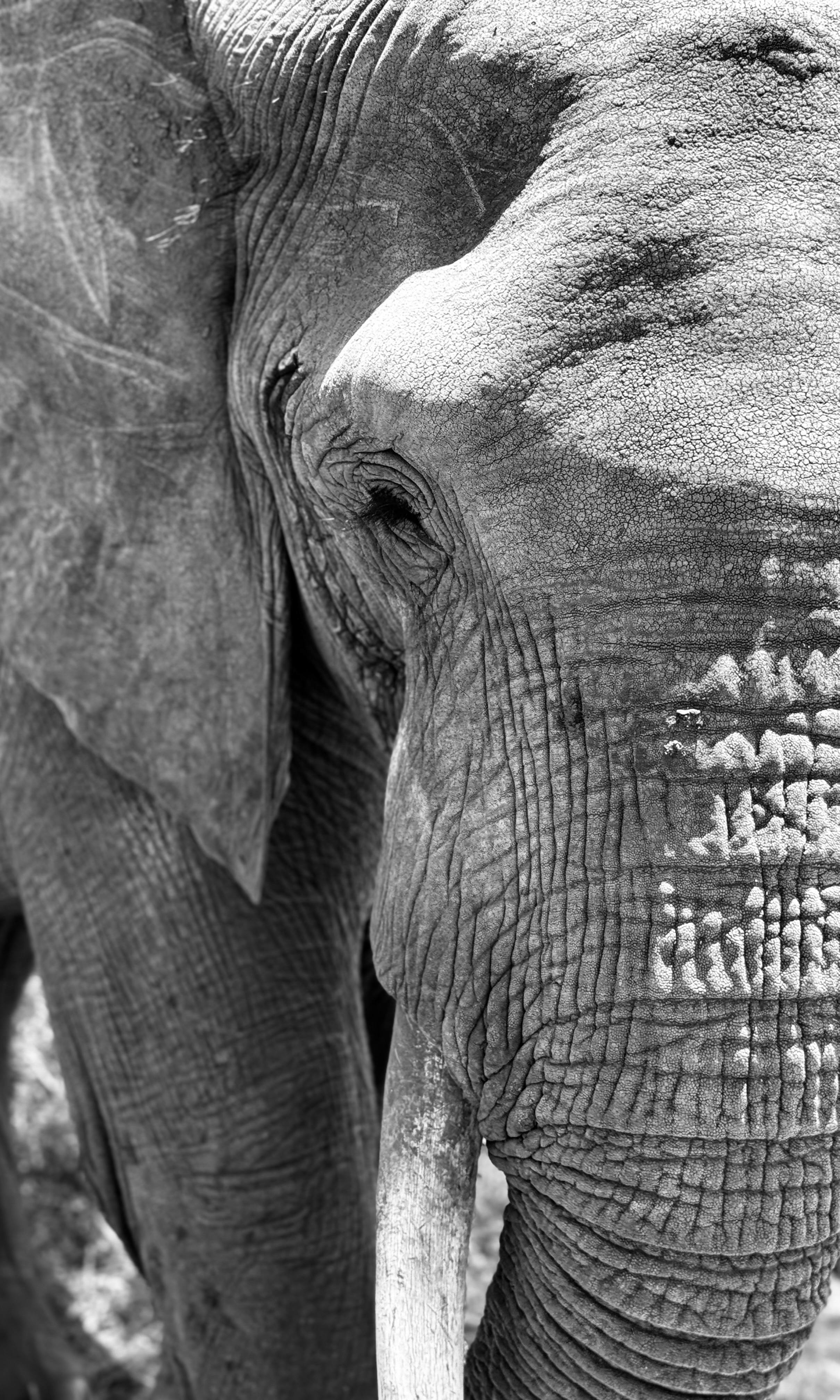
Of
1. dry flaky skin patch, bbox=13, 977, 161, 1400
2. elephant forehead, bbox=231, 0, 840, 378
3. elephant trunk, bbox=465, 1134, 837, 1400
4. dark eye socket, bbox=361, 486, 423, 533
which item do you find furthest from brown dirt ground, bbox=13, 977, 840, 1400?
elephant forehead, bbox=231, 0, 840, 378

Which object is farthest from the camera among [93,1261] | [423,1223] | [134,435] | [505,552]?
[93,1261]

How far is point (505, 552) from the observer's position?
1.41 m

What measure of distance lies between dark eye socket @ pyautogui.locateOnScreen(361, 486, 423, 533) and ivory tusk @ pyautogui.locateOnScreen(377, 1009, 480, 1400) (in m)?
0.42

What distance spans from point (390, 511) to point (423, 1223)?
1.92 ft

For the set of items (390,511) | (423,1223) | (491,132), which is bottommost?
(423,1223)

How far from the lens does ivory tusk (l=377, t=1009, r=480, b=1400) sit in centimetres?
147

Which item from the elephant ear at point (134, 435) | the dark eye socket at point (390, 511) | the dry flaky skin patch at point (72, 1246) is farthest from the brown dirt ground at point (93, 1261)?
the dark eye socket at point (390, 511)

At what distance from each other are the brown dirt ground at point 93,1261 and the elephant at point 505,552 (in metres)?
1.33

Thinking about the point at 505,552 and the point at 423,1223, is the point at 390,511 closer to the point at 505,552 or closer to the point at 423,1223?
the point at 505,552

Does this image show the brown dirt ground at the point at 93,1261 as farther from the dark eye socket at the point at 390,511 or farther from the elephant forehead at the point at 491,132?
the elephant forehead at the point at 491,132

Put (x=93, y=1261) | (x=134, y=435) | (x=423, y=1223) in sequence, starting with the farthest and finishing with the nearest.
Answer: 1. (x=93, y=1261)
2. (x=134, y=435)
3. (x=423, y=1223)

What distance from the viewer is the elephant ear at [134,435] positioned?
1.71 meters

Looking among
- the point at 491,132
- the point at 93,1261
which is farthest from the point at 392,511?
the point at 93,1261

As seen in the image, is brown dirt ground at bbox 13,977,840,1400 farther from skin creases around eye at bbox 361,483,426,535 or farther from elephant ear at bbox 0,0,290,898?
skin creases around eye at bbox 361,483,426,535
